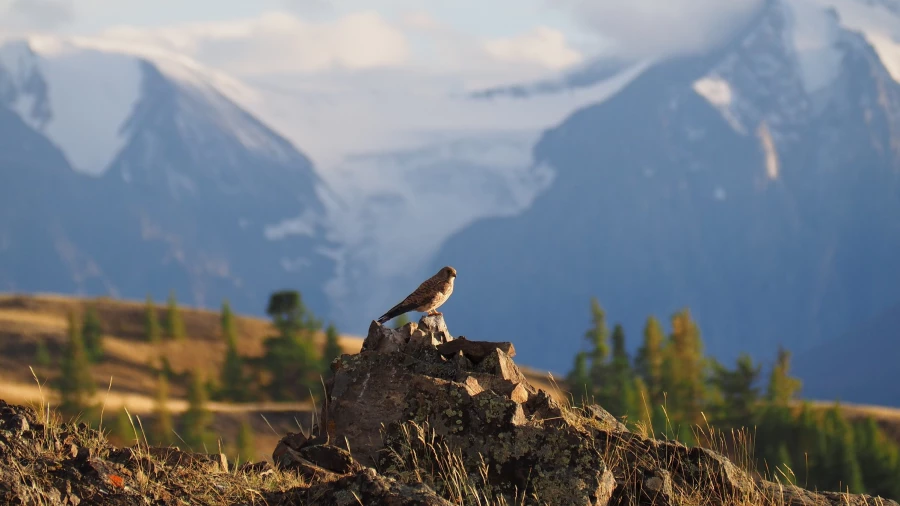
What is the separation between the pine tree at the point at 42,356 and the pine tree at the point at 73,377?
518 cm

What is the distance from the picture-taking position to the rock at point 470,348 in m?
13.2

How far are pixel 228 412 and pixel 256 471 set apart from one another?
332 feet

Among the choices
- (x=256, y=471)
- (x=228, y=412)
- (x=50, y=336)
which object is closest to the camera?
(x=256, y=471)

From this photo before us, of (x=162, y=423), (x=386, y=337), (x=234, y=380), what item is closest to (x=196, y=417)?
(x=162, y=423)

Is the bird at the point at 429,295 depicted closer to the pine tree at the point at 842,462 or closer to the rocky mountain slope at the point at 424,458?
the rocky mountain slope at the point at 424,458

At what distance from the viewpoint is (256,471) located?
12.7m

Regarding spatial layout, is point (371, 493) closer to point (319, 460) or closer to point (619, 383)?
point (319, 460)

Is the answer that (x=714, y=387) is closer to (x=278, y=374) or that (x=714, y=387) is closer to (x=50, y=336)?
(x=278, y=374)

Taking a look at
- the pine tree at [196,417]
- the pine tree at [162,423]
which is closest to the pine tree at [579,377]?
the pine tree at [196,417]

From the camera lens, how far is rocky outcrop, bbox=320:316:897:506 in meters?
11.3

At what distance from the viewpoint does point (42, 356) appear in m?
121

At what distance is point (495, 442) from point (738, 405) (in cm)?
12355

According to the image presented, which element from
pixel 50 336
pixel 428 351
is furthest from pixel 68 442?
pixel 50 336

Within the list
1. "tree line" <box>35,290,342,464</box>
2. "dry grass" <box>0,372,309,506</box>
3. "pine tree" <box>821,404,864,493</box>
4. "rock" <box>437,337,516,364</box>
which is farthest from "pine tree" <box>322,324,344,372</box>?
"dry grass" <box>0,372,309,506</box>
